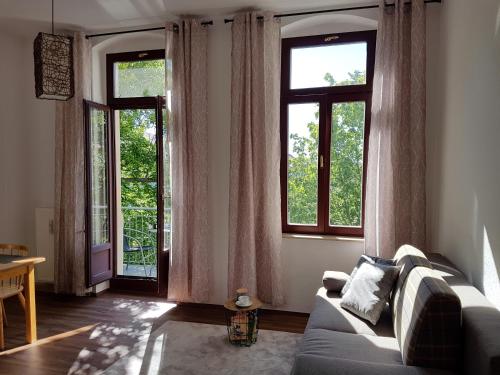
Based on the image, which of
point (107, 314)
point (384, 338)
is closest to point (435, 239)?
point (384, 338)

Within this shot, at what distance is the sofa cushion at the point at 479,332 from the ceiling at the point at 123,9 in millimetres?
2822

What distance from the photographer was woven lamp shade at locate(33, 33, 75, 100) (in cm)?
285

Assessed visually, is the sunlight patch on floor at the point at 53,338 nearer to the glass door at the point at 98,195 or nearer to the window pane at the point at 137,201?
the glass door at the point at 98,195

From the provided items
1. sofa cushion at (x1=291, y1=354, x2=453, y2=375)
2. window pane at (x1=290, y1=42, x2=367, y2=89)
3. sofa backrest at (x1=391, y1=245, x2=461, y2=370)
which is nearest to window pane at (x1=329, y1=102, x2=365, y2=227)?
window pane at (x1=290, y1=42, x2=367, y2=89)

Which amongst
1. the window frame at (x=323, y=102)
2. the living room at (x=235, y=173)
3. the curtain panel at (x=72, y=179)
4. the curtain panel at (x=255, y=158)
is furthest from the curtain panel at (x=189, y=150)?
the curtain panel at (x=72, y=179)

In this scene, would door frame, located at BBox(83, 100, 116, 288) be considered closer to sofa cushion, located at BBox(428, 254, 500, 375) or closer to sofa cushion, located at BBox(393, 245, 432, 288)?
sofa cushion, located at BBox(393, 245, 432, 288)

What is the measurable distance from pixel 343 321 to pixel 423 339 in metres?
0.81

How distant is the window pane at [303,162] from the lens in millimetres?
3887

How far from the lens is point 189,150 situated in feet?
13.0

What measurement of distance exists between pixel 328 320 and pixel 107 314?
244cm

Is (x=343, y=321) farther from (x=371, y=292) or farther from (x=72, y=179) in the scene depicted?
(x=72, y=179)

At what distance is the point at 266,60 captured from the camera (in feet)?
12.2

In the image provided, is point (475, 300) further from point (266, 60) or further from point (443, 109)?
point (266, 60)

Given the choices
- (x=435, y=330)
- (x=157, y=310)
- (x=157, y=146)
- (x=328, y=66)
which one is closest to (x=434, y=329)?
(x=435, y=330)
